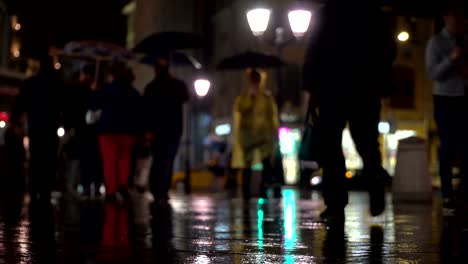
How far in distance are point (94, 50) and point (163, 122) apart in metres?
8.45

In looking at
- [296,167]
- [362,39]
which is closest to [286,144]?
[296,167]

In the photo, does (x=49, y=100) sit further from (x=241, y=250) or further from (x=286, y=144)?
(x=286, y=144)

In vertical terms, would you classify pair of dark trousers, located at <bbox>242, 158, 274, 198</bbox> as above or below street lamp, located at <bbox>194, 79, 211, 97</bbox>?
below

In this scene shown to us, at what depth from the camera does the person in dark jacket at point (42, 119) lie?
37.4ft

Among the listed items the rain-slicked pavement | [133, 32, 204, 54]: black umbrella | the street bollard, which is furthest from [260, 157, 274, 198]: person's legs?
[133, 32, 204, 54]: black umbrella

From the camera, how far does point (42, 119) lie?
456 inches

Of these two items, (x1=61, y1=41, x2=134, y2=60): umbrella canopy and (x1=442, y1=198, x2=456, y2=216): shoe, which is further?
(x1=61, y1=41, x2=134, y2=60): umbrella canopy

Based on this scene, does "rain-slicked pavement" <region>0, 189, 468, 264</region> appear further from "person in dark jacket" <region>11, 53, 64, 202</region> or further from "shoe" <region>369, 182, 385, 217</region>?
"person in dark jacket" <region>11, 53, 64, 202</region>

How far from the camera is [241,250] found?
14.6 feet

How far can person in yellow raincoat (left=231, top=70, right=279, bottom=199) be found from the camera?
44.6 ft

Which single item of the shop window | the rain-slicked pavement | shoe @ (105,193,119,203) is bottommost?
the rain-slicked pavement

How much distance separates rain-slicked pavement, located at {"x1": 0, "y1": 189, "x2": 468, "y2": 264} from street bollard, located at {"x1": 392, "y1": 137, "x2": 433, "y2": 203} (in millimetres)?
3862

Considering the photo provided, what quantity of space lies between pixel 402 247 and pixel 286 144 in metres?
43.2


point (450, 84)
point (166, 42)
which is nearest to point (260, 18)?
point (166, 42)
